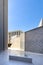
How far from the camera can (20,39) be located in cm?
168

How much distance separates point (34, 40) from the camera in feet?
5.02

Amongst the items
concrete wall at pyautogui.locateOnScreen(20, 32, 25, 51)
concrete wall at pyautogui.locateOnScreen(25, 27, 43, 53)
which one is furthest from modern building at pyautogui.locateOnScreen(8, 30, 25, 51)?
concrete wall at pyautogui.locateOnScreen(25, 27, 43, 53)

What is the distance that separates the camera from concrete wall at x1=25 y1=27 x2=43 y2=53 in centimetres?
147

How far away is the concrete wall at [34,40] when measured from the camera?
147 centimetres

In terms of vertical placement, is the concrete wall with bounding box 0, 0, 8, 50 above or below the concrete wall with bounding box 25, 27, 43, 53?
above

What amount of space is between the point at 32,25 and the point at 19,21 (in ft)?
0.91

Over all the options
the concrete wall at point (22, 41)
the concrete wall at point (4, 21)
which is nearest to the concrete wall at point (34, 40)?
Answer: the concrete wall at point (22, 41)

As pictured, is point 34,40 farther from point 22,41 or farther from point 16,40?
point 16,40

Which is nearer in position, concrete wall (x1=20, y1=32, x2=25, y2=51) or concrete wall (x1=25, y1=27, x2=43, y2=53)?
concrete wall (x1=25, y1=27, x2=43, y2=53)

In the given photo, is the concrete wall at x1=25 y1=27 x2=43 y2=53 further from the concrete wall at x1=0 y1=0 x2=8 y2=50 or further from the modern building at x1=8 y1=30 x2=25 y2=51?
the concrete wall at x1=0 y1=0 x2=8 y2=50

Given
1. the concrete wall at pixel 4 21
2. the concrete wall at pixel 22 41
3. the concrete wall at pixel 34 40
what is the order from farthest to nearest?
the concrete wall at pixel 4 21 < the concrete wall at pixel 22 41 < the concrete wall at pixel 34 40

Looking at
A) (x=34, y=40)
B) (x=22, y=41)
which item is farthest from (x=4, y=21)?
(x=34, y=40)

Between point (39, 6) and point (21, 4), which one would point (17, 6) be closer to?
point (21, 4)

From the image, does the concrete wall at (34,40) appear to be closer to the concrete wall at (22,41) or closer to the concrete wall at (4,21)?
the concrete wall at (22,41)
